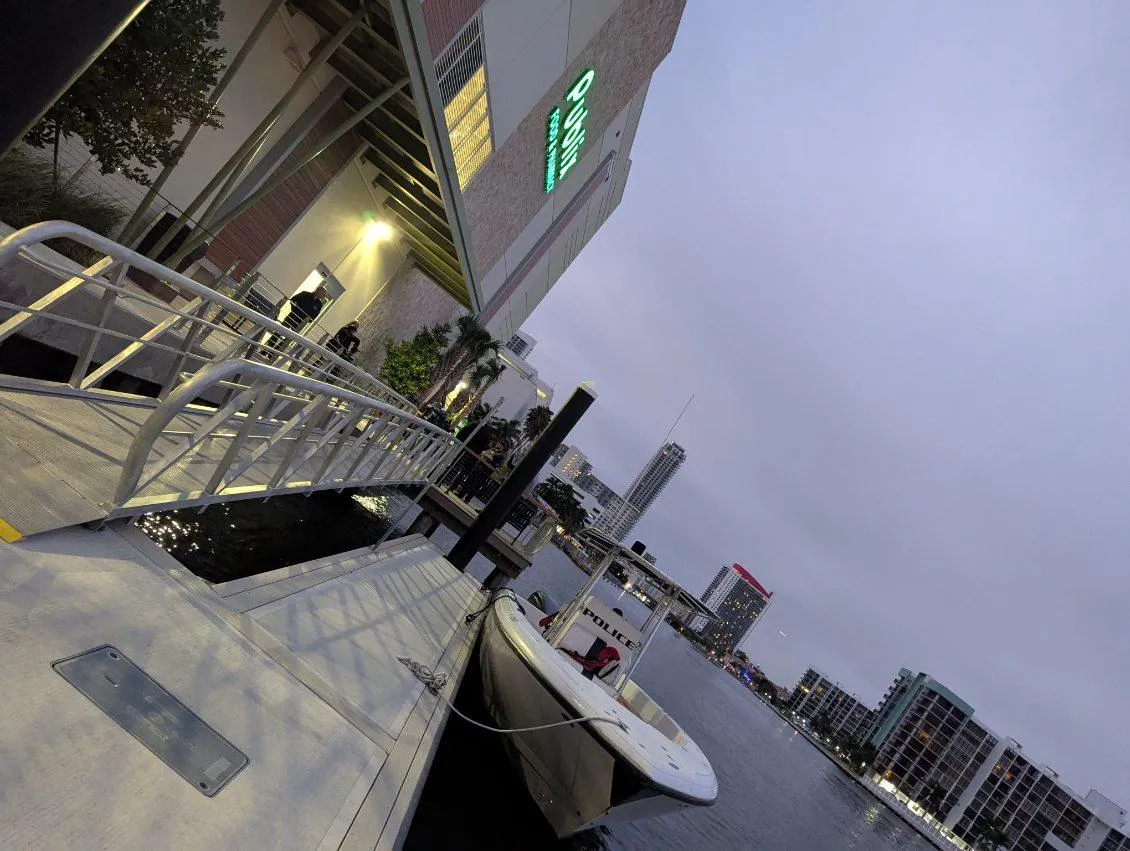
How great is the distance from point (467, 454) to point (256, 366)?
458 inches

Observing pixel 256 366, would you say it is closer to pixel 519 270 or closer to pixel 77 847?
pixel 77 847

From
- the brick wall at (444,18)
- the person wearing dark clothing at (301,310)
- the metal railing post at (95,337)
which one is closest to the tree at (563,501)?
the person wearing dark clothing at (301,310)

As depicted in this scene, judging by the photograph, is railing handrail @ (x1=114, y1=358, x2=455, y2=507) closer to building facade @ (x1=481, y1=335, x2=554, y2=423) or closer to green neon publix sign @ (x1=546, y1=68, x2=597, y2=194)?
green neon publix sign @ (x1=546, y1=68, x2=597, y2=194)

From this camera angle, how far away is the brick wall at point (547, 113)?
650 inches

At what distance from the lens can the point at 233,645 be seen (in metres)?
3.36

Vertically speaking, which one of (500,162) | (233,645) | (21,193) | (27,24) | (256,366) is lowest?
(233,645)

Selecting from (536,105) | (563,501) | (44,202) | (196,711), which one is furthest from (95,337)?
(563,501)

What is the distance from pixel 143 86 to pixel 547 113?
38.4 feet

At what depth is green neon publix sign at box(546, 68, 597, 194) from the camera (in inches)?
700

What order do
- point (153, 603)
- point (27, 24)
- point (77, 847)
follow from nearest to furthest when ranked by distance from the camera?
1. point (77, 847)
2. point (27, 24)
3. point (153, 603)

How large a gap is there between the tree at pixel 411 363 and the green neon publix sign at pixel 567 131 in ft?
21.8

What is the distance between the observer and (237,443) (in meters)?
4.27

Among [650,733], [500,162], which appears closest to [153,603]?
[650,733]

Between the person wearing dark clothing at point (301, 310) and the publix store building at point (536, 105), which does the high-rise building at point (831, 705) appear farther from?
the person wearing dark clothing at point (301, 310)
